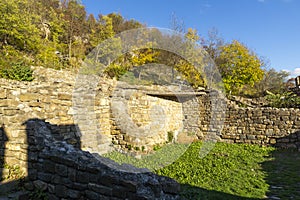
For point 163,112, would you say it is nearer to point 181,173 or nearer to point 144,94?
point 144,94

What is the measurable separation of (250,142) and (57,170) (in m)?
8.62

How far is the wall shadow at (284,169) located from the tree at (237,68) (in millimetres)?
8540

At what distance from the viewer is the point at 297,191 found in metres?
4.22

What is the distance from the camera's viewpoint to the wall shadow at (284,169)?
13.7ft

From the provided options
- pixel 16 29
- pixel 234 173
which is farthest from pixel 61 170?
pixel 16 29

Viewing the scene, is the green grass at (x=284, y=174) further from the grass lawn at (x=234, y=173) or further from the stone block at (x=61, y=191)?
the stone block at (x=61, y=191)

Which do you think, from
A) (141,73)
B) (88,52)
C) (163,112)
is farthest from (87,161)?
(88,52)

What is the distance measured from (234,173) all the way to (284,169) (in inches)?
65.2

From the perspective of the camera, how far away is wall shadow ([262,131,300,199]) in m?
4.18

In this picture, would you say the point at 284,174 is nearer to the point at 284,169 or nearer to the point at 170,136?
the point at 284,169

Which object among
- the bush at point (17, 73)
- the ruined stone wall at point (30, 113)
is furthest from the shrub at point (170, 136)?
the bush at point (17, 73)

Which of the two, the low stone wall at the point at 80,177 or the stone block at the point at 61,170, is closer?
the low stone wall at the point at 80,177

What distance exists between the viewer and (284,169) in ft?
19.0

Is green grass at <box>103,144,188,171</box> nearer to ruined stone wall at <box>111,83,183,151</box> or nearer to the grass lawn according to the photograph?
the grass lawn
